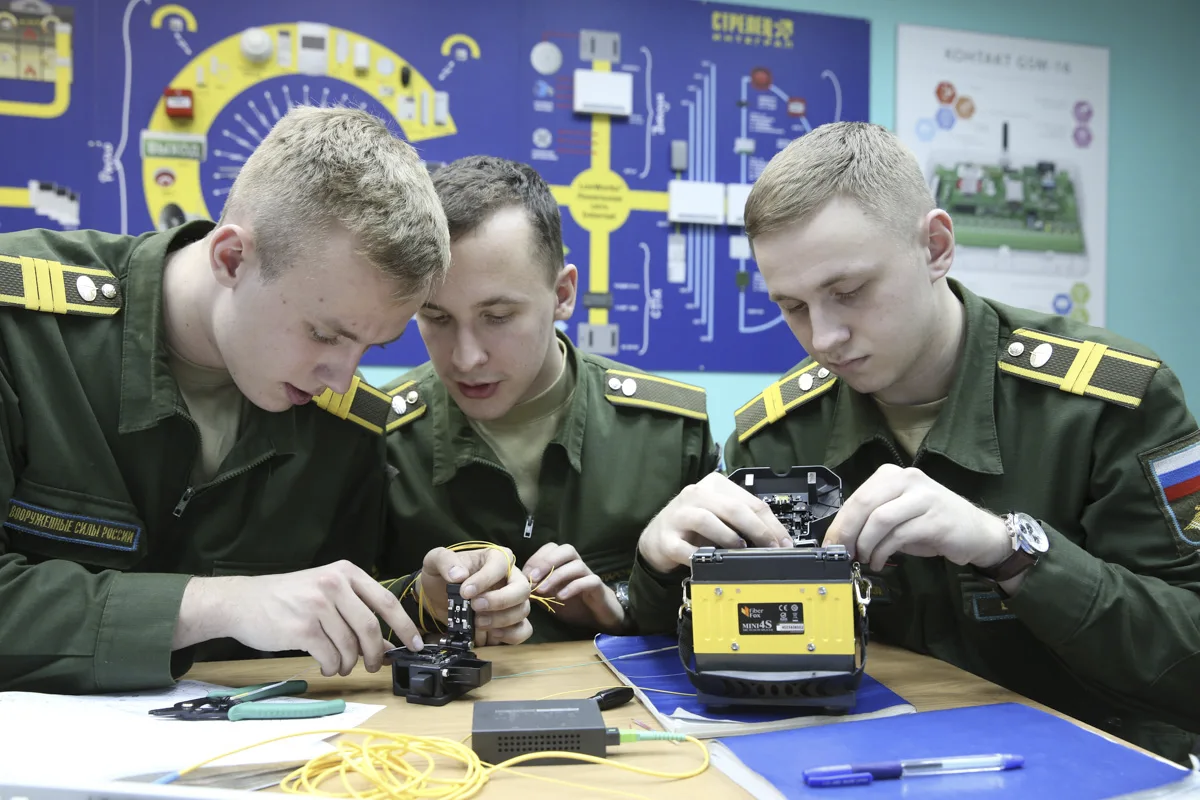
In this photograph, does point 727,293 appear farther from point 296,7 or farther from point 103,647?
point 103,647

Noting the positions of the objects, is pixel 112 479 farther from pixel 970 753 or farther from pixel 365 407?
pixel 970 753

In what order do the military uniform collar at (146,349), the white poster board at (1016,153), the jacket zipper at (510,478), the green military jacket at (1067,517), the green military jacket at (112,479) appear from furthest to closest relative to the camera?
the white poster board at (1016,153), the jacket zipper at (510,478), the military uniform collar at (146,349), the green military jacket at (1067,517), the green military jacket at (112,479)

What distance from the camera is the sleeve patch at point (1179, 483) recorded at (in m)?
1.40

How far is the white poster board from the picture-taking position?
11.8 ft

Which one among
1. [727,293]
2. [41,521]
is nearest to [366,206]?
[41,521]

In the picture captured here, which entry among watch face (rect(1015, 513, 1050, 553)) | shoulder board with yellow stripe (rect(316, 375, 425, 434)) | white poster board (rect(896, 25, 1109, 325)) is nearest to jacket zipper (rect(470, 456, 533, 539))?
shoulder board with yellow stripe (rect(316, 375, 425, 434))

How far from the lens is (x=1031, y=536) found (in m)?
1.28

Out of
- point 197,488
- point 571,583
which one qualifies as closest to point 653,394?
point 571,583

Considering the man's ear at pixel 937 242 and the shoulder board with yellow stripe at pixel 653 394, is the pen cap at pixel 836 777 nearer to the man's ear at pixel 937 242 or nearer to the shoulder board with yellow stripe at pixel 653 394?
the man's ear at pixel 937 242

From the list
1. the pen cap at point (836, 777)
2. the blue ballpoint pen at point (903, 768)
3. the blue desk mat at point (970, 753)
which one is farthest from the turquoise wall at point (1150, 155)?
the pen cap at point (836, 777)

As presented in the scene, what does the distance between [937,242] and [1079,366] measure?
12.6 inches

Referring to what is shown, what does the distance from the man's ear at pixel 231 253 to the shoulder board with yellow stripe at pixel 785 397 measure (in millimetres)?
1016

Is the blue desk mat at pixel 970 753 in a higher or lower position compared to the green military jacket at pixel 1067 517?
lower

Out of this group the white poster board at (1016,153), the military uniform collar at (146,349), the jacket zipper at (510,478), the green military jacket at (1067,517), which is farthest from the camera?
the white poster board at (1016,153)
